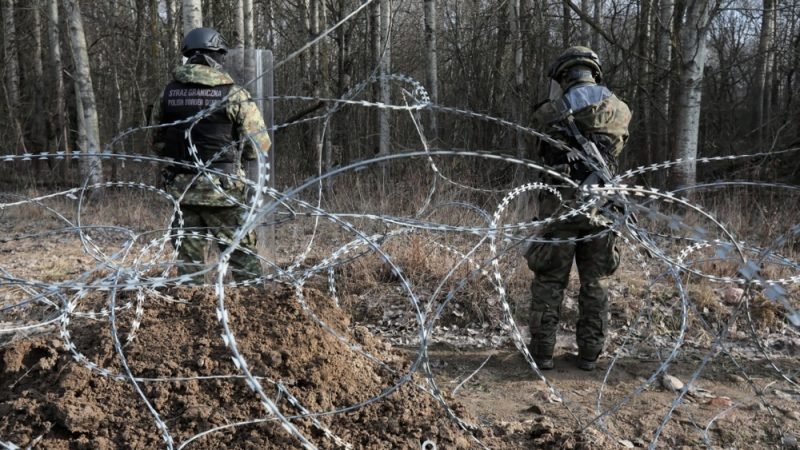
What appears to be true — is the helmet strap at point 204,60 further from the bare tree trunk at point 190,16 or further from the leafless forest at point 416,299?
the bare tree trunk at point 190,16

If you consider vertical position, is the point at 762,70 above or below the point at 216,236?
above

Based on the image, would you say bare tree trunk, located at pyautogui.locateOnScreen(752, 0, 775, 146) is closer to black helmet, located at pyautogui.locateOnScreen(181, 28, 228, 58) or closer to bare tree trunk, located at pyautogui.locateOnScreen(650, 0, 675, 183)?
bare tree trunk, located at pyautogui.locateOnScreen(650, 0, 675, 183)

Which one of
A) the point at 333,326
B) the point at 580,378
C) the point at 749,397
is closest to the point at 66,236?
the point at 333,326

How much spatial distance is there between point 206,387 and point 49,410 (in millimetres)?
625

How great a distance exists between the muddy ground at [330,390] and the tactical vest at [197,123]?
95cm

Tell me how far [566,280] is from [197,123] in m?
2.57

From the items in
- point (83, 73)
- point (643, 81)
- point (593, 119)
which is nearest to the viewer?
point (593, 119)

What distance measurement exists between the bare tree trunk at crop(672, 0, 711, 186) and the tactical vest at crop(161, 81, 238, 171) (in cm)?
479

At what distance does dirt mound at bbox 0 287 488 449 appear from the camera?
8.19 ft

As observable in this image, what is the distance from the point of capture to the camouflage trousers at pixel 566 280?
3734 mm

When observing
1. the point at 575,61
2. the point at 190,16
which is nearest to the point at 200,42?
the point at 190,16

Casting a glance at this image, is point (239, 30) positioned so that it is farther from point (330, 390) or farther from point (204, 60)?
point (330, 390)

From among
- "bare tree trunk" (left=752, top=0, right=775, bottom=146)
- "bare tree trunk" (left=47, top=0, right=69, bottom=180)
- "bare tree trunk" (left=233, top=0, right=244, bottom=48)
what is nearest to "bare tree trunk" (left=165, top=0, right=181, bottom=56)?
"bare tree trunk" (left=47, top=0, right=69, bottom=180)

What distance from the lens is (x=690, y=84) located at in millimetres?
6570
